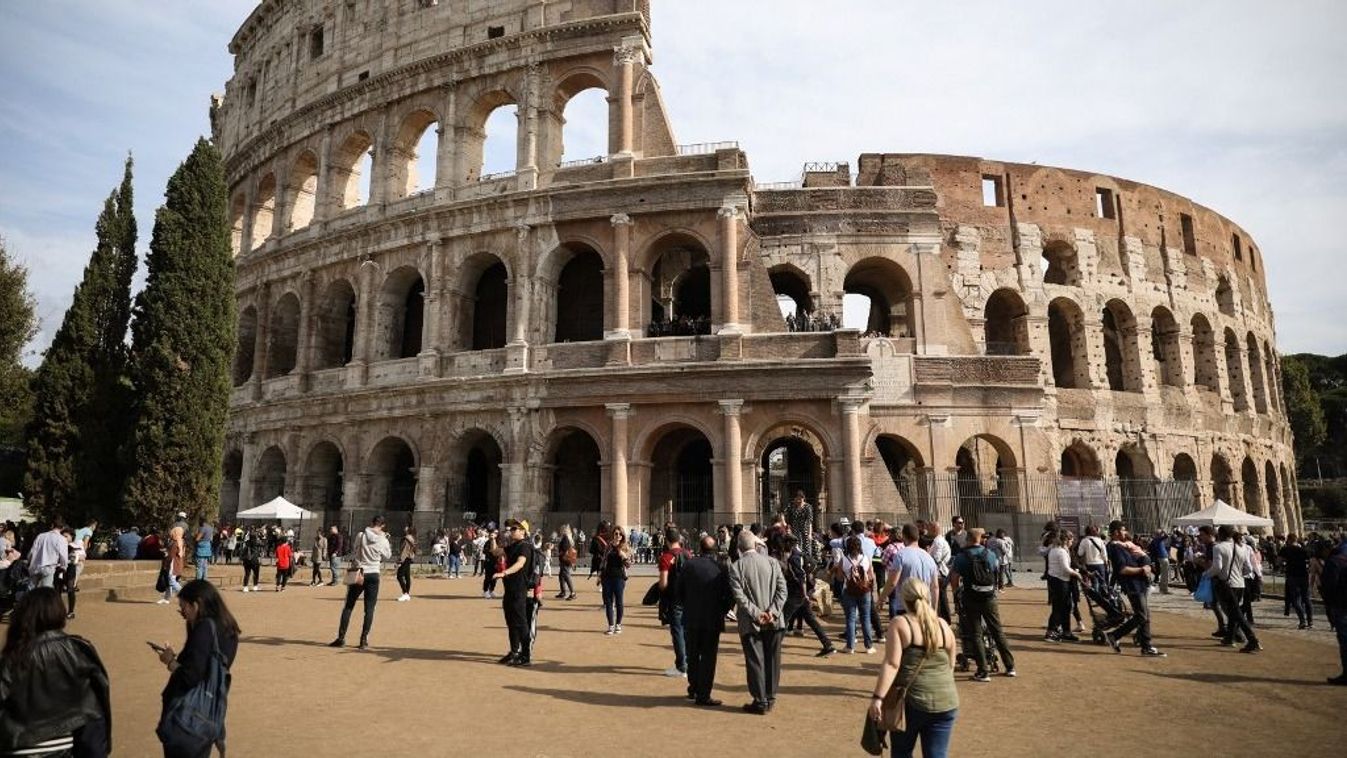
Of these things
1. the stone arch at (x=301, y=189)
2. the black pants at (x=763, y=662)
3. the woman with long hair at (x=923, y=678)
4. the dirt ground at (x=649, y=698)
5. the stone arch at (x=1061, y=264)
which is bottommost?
the dirt ground at (x=649, y=698)

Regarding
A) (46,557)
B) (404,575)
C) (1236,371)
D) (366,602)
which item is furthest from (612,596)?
(1236,371)

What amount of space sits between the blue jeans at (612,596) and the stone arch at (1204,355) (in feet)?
93.4

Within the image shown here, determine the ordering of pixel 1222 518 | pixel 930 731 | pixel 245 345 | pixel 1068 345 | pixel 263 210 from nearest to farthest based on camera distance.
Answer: pixel 930 731, pixel 1222 518, pixel 245 345, pixel 1068 345, pixel 263 210

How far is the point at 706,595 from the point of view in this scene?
21.2 feet

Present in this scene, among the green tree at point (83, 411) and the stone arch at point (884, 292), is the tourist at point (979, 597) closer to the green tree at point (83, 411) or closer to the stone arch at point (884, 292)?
the stone arch at point (884, 292)

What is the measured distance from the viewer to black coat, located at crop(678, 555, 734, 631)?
21.0ft

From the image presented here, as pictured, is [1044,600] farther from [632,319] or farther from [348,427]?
[348,427]

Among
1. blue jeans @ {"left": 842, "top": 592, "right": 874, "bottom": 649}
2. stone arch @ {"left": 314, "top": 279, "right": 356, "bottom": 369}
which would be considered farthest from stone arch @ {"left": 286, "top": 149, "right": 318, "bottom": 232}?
blue jeans @ {"left": 842, "top": 592, "right": 874, "bottom": 649}

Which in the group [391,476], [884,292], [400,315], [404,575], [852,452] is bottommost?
[404,575]

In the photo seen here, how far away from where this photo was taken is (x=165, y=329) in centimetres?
1783

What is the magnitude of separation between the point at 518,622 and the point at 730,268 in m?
13.5

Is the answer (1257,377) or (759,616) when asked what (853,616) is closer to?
(759,616)

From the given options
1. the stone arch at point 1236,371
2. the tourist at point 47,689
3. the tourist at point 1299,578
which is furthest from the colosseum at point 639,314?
the tourist at point 47,689

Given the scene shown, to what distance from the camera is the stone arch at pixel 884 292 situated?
22844 mm
